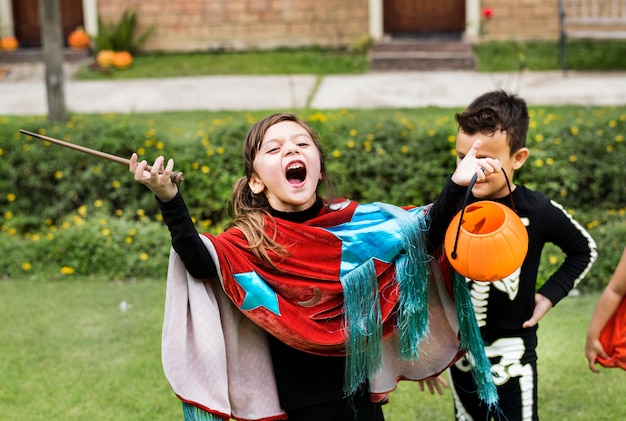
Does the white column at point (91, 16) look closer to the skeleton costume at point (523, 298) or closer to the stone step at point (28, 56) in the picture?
the stone step at point (28, 56)

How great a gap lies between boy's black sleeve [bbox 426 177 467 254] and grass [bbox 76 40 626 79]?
8.01 m

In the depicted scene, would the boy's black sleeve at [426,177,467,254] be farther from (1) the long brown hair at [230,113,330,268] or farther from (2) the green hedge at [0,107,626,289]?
(2) the green hedge at [0,107,626,289]

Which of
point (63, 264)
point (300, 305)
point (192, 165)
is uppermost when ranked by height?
point (300, 305)

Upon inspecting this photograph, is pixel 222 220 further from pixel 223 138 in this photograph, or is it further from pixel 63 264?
pixel 63 264

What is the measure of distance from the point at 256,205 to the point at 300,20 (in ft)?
32.4

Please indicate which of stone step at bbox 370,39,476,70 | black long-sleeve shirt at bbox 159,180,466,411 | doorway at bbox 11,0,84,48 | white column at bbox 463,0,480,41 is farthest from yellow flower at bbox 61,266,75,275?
doorway at bbox 11,0,84,48

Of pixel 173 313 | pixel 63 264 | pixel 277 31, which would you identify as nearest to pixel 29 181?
pixel 63 264

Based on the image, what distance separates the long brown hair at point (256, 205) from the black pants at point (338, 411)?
49cm

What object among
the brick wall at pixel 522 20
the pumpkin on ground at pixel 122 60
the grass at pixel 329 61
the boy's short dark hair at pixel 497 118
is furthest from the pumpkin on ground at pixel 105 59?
the boy's short dark hair at pixel 497 118

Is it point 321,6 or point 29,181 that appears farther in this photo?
point 321,6

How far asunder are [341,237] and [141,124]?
15.5 ft

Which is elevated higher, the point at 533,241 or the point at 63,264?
the point at 533,241

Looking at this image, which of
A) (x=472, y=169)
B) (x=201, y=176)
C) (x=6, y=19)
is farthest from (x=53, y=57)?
→ (x=6, y=19)

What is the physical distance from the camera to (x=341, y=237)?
286cm
